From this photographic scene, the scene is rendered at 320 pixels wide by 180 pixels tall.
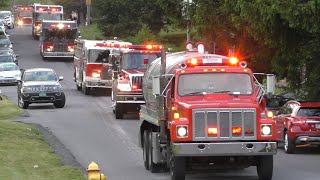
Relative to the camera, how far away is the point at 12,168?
20.9 metres

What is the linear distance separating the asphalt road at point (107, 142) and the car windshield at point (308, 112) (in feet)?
3.81

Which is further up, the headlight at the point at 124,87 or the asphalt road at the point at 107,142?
the headlight at the point at 124,87

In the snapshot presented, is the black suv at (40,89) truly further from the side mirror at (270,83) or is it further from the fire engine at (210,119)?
the side mirror at (270,83)

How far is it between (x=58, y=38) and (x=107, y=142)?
41152 millimetres

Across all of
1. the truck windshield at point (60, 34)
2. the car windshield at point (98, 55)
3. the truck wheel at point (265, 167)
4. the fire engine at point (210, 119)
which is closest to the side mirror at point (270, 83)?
the fire engine at point (210, 119)

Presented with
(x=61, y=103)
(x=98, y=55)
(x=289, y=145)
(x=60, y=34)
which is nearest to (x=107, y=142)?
(x=289, y=145)

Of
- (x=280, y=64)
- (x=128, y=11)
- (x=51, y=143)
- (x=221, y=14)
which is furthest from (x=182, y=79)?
(x=128, y=11)

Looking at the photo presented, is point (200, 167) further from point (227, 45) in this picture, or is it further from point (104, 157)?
point (227, 45)

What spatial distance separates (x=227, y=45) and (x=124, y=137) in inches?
454

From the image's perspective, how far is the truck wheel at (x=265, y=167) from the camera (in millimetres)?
19141

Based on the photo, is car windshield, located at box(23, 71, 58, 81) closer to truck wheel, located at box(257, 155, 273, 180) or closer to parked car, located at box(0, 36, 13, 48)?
truck wheel, located at box(257, 155, 273, 180)

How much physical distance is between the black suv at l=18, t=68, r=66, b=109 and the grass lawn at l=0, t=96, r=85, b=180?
27.8 feet

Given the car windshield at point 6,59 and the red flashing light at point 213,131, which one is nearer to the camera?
the red flashing light at point 213,131

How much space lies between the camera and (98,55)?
48344 millimetres
